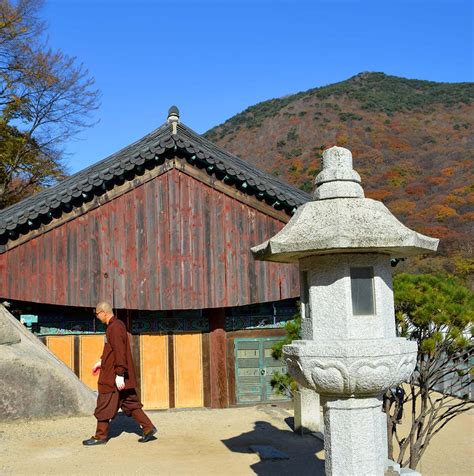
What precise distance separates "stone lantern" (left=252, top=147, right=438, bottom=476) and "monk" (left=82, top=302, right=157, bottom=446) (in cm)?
373

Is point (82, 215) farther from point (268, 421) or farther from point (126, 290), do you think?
point (268, 421)

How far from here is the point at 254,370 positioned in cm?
1449

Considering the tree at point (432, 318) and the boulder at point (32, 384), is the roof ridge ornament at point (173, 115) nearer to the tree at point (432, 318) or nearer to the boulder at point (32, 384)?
the boulder at point (32, 384)

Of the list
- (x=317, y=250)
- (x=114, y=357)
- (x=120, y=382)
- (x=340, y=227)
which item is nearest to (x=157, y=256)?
(x=114, y=357)

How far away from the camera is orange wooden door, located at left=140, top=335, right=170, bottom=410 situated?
46.2 feet

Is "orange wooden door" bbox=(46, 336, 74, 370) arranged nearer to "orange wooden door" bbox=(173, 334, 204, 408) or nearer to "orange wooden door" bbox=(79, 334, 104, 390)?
"orange wooden door" bbox=(79, 334, 104, 390)

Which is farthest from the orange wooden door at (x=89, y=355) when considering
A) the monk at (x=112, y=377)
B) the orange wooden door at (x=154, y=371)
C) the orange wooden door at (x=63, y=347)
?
the monk at (x=112, y=377)

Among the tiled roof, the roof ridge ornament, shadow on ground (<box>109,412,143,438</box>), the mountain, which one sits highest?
the mountain

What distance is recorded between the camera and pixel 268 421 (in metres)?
12.0

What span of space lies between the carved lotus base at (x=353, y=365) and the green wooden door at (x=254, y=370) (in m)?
9.02

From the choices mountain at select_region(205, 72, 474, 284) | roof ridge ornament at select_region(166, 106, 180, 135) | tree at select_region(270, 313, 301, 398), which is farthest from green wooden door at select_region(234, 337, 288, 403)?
mountain at select_region(205, 72, 474, 284)

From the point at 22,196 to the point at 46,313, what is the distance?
14719mm

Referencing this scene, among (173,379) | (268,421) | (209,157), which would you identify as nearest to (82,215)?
(209,157)

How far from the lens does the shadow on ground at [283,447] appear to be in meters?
7.90
